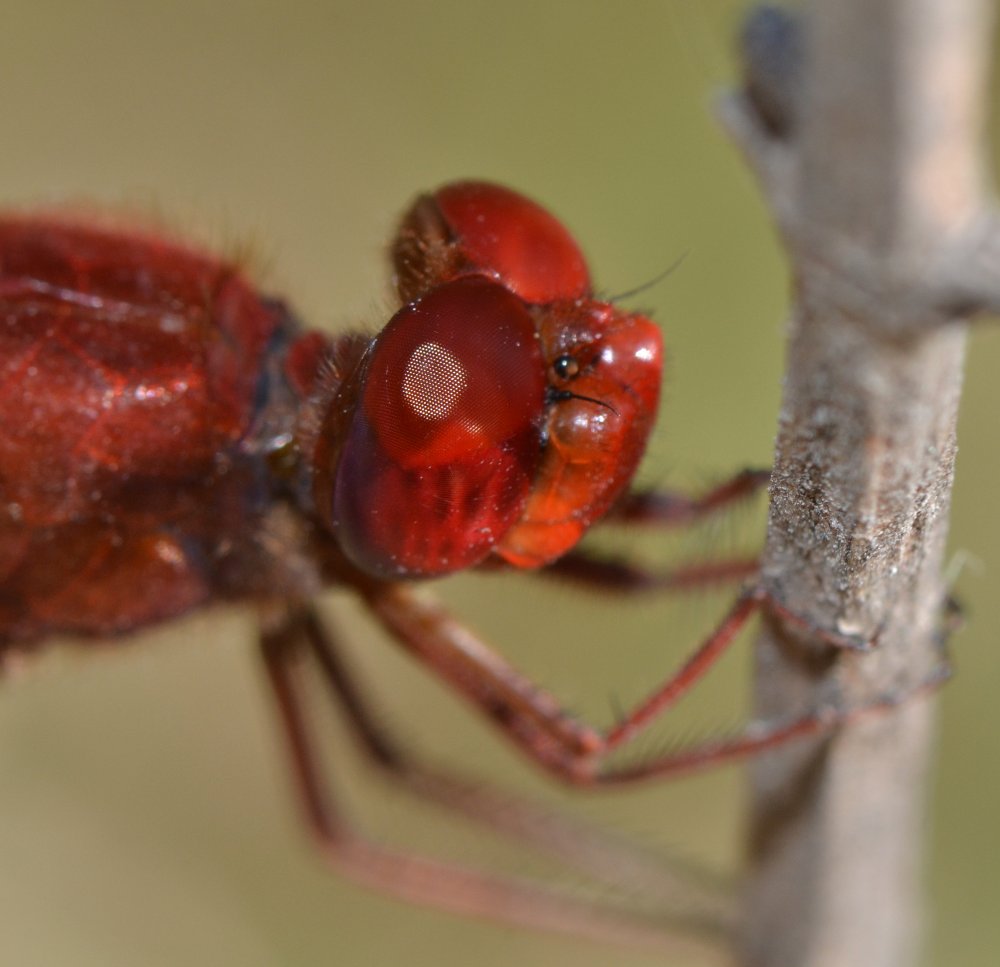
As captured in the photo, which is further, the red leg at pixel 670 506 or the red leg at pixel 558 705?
the red leg at pixel 670 506

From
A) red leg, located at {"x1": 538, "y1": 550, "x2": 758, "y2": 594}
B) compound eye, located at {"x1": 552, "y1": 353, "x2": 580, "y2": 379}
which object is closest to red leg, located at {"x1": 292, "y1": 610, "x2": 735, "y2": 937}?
red leg, located at {"x1": 538, "y1": 550, "x2": 758, "y2": 594}

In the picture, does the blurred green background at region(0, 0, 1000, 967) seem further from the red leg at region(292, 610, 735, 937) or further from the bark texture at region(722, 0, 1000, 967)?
the bark texture at region(722, 0, 1000, 967)

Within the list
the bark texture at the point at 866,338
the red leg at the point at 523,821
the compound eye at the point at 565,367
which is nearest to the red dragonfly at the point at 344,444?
the compound eye at the point at 565,367

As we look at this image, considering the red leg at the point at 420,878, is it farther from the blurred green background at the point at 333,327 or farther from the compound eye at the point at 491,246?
the compound eye at the point at 491,246

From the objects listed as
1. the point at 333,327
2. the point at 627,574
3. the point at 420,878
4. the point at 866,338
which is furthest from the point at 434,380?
the point at 333,327

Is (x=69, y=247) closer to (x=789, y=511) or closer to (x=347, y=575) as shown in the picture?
(x=347, y=575)

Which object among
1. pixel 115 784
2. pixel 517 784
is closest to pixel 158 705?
pixel 115 784
